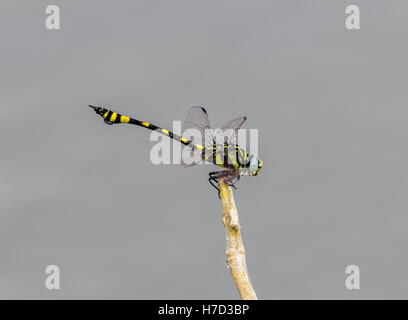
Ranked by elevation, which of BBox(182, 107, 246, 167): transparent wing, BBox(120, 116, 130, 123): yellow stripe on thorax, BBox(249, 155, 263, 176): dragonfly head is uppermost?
BBox(120, 116, 130, 123): yellow stripe on thorax

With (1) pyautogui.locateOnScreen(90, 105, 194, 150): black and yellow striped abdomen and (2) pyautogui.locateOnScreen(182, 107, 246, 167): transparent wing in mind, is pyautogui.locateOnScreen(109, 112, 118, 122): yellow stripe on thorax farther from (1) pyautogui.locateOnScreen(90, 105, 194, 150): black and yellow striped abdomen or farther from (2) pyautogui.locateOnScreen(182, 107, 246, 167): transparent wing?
(2) pyautogui.locateOnScreen(182, 107, 246, 167): transparent wing

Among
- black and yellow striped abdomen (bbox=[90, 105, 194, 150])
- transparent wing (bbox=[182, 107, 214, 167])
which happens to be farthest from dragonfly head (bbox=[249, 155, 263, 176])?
black and yellow striped abdomen (bbox=[90, 105, 194, 150])

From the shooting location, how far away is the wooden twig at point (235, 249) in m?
19.7

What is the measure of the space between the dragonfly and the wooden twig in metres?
0.77

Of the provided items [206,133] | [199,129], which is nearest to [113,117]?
[199,129]

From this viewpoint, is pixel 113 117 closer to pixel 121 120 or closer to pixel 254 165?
pixel 121 120

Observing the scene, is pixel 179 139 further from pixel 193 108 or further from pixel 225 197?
pixel 225 197

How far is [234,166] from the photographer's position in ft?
71.2

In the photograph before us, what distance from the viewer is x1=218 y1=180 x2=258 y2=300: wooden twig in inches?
774

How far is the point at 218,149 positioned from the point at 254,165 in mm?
918
